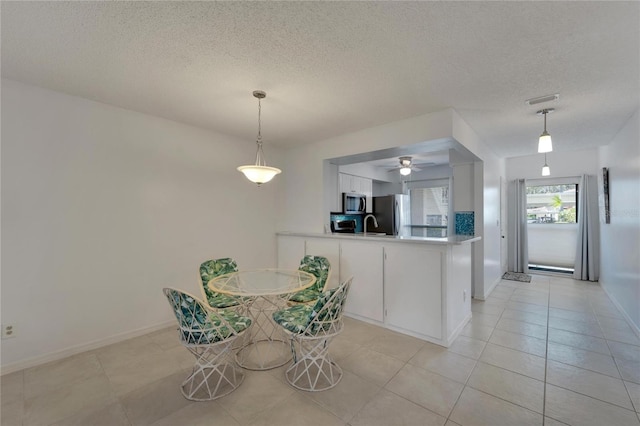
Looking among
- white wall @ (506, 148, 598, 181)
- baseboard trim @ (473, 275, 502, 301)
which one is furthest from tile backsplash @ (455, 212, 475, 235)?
white wall @ (506, 148, 598, 181)

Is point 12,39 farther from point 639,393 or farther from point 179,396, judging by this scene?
point 639,393

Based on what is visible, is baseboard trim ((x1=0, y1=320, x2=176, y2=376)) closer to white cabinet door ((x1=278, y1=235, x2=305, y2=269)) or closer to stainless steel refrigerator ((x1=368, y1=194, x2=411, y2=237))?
white cabinet door ((x1=278, y1=235, x2=305, y2=269))

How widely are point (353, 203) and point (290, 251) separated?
75.0 inches

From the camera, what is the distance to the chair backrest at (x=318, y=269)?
10.0 feet

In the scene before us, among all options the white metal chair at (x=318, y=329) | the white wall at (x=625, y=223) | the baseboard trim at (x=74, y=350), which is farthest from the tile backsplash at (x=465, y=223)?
the baseboard trim at (x=74, y=350)

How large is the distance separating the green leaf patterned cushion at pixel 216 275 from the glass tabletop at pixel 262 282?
0.23 m

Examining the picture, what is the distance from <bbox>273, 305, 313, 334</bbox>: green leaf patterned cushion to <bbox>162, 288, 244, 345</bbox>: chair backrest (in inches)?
16.3

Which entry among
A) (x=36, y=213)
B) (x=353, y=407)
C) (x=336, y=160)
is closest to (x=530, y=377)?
(x=353, y=407)

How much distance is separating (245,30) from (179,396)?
260 cm

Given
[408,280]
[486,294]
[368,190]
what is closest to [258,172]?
[408,280]

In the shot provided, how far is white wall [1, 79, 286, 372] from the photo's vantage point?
2.44 metres

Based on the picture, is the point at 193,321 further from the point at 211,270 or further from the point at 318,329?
the point at 211,270

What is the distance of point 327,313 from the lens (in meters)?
2.06

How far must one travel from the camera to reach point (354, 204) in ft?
18.6
